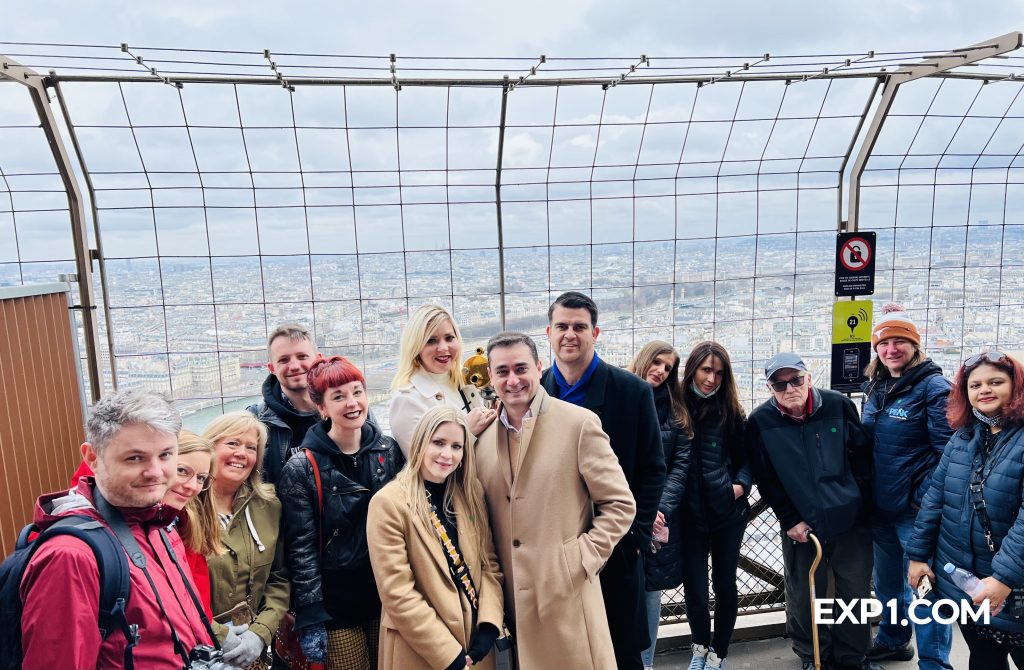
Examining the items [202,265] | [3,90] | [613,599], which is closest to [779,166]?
[613,599]

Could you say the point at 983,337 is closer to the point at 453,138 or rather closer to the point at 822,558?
the point at 822,558

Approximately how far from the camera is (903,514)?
348 centimetres

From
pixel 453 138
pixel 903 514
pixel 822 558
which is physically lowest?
pixel 822 558

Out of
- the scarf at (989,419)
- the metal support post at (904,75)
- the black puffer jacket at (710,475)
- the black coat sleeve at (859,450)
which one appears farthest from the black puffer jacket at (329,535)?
the metal support post at (904,75)

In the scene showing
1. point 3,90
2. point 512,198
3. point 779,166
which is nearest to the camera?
point 3,90

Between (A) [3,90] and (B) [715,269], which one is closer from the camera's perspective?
(A) [3,90]

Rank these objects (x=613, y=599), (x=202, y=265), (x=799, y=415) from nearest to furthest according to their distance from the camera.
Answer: (x=613, y=599) → (x=799, y=415) → (x=202, y=265)

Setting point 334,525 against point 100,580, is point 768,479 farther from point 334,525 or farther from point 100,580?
point 100,580

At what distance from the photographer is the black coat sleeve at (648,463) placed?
3.02m

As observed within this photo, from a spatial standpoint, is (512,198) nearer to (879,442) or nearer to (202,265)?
(202,265)

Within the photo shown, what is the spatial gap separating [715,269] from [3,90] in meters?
4.74

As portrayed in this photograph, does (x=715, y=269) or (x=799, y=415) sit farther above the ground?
(x=715, y=269)

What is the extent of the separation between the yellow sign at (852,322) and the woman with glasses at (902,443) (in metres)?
1.42
